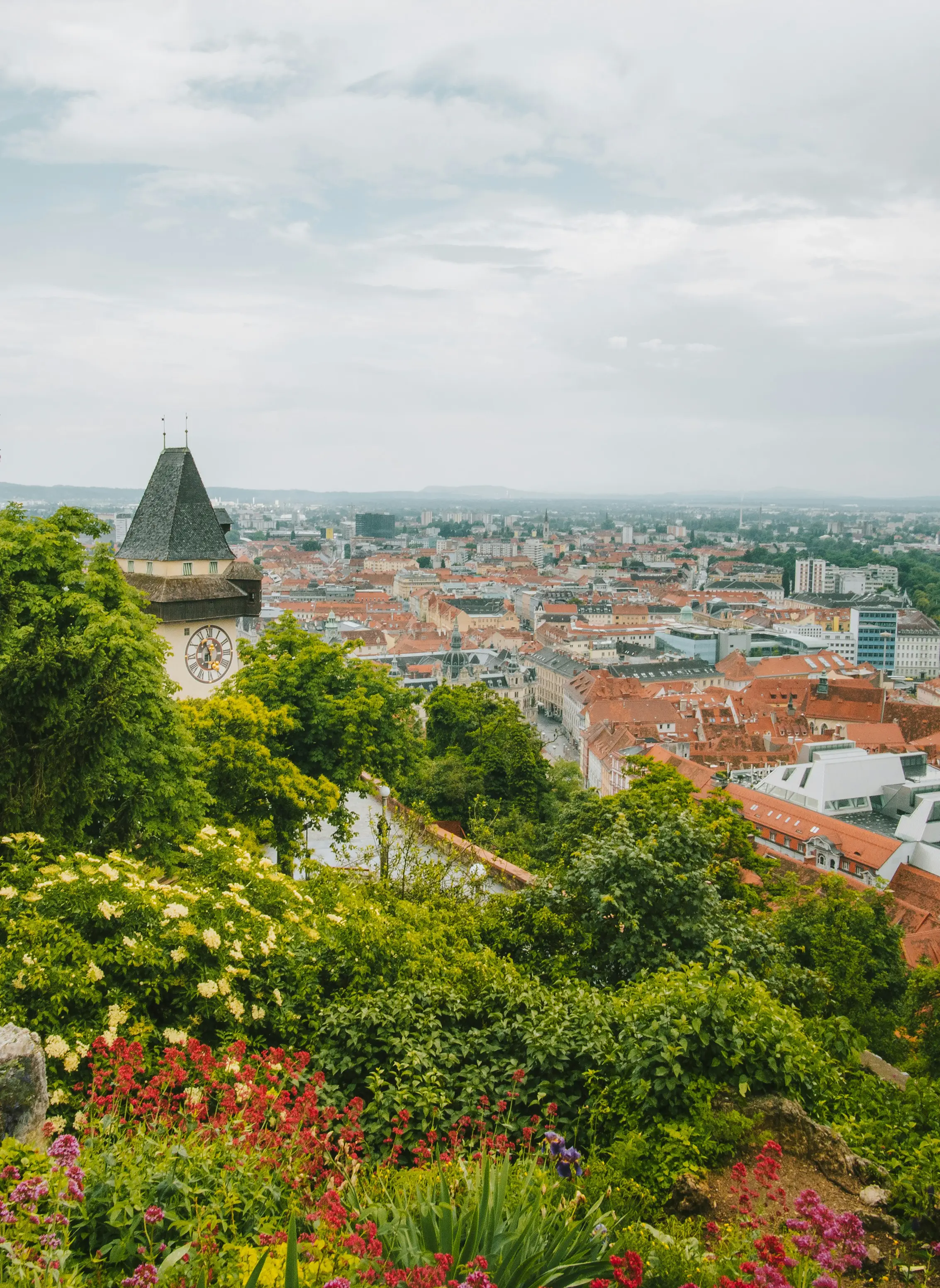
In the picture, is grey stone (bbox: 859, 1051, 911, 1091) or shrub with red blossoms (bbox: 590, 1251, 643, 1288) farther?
grey stone (bbox: 859, 1051, 911, 1091)

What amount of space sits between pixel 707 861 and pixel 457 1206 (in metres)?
8.41

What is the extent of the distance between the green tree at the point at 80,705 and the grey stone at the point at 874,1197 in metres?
8.74

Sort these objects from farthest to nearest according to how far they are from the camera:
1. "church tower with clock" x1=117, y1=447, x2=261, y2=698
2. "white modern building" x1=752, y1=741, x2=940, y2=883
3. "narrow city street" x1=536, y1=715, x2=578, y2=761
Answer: "narrow city street" x1=536, y1=715, x2=578, y2=761 → "white modern building" x1=752, y1=741, x2=940, y2=883 → "church tower with clock" x1=117, y1=447, x2=261, y2=698

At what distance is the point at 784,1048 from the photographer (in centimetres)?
804

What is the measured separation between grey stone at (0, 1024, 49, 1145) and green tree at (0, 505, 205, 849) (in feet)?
19.1

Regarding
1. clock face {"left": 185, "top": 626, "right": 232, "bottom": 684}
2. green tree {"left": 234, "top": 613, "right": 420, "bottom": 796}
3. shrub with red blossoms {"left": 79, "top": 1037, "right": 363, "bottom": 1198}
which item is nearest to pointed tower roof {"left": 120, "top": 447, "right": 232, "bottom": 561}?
clock face {"left": 185, "top": 626, "right": 232, "bottom": 684}

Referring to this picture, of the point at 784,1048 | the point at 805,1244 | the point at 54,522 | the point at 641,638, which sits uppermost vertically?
the point at 54,522

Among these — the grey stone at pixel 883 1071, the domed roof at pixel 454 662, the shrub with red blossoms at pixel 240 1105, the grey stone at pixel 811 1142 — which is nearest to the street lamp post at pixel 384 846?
the grey stone at pixel 883 1071

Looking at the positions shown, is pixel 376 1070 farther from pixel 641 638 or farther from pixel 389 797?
pixel 641 638

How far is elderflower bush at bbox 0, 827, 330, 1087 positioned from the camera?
784 cm

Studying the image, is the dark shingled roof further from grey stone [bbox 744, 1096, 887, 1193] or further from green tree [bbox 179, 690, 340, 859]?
grey stone [bbox 744, 1096, 887, 1193]

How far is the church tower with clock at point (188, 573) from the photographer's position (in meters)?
22.8

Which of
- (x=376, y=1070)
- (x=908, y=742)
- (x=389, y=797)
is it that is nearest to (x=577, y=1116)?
(x=376, y=1070)

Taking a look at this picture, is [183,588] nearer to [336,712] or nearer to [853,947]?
[336,712]
